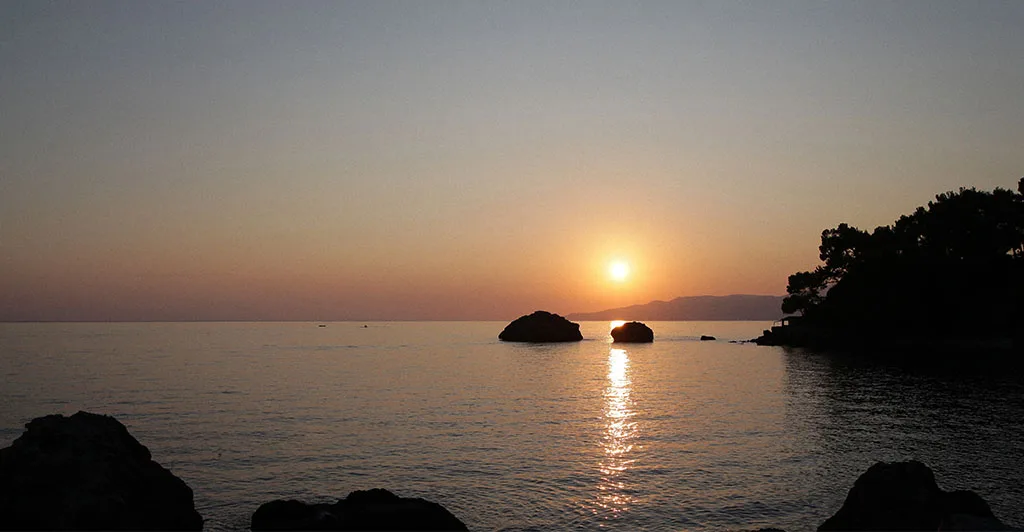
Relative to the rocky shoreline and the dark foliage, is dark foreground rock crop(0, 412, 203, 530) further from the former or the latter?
the dark foliage

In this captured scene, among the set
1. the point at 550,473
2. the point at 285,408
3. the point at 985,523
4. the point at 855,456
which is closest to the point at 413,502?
the point at 550,473

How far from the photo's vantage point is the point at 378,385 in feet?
213

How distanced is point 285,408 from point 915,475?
1561 inches

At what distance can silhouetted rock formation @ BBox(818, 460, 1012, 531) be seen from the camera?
16000mm

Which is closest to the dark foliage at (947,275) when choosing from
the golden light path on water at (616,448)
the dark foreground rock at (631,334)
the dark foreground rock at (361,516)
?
the dark foreground rock at (631,334)

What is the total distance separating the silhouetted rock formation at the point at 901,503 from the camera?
16000 mm

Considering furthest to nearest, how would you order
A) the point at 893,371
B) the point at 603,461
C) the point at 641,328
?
the point at 641,328 < the point at 893,371 < the point at 603,461

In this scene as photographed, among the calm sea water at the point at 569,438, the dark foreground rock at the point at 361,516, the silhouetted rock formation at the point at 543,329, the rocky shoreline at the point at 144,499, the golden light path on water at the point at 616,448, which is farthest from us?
the silhouetted rock formation at the point at 543,329

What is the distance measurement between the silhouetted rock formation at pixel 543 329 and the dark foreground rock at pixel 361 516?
547 ft

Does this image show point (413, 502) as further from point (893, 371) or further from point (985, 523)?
point (893, 371)

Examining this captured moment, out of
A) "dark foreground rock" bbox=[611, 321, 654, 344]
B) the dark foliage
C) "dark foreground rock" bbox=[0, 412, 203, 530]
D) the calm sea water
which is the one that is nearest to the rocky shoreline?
"dark foreground rock" bbox=[0, 412, 203, 530]

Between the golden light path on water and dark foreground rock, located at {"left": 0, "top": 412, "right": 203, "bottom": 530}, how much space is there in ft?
42.3

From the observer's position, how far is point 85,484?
16.0 m

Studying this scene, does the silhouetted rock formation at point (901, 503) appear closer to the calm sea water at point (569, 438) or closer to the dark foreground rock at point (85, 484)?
the calm sea water at point (569, 438)
